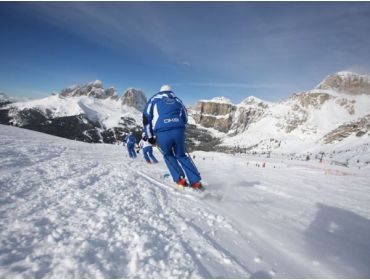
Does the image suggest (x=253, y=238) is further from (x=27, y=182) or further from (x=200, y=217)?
(x=27, y=182)

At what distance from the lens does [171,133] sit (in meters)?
7.35

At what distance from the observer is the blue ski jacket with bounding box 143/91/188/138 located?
739 cm

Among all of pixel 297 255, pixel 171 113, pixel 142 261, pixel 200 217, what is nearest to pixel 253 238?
pixel 297 255

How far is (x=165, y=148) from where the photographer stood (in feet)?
24.5

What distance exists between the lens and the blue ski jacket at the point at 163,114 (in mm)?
7387

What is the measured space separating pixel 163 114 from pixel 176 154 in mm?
1219

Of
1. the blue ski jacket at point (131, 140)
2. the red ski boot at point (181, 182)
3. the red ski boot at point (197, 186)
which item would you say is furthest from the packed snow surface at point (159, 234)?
the blue ski jacket at point (131, 140)

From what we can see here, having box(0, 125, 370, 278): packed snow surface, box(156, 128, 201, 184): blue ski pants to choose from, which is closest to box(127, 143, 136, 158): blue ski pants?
Result: box(156, 128, 201, 184): blue ski pants

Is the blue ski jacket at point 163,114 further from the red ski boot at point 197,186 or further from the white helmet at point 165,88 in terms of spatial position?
the red ski boot at point 197,186

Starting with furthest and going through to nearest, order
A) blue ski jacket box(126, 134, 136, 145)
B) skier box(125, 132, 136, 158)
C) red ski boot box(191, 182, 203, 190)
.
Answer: blue ski jacket box(126, 134, 136, 145) → skier box(125, 132, 136, 158) → red ski boot box(191, 182, 203, 190)

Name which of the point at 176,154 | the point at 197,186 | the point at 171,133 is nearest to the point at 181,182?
the point at 197,186

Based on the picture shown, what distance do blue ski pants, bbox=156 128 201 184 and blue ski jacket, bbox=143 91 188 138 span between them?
0.20 m

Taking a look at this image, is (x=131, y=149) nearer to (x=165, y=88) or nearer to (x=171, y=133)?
(x=165, y=88)

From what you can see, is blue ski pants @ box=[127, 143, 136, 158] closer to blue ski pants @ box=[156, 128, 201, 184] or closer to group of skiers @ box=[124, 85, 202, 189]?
group of skiers @ box=[124, 85, 202, 189]
